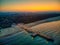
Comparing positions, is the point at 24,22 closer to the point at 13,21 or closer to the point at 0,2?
the point at 13,21

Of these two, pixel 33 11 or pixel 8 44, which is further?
pixel 33 11

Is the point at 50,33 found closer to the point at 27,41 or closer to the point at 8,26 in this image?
the point at 27,41

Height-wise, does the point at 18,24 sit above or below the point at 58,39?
above

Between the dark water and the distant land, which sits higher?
the distant land

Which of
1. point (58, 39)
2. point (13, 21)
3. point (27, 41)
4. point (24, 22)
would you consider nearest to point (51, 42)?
point (58, 39)

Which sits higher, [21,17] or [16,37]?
[21,17]

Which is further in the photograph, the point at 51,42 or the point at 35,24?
the point at 35,24

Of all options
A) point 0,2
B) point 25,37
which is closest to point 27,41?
point 25,37

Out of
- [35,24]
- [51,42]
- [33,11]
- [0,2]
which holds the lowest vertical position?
[51,42]

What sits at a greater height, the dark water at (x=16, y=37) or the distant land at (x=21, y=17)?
the distant land at (x=21, y=17)
